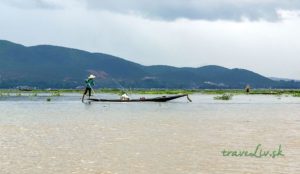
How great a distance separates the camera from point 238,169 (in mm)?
16562

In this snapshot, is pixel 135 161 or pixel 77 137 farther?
pixel 77 137

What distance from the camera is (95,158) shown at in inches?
740

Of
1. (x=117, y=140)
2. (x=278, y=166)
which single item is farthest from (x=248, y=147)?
(x=117, y=140)

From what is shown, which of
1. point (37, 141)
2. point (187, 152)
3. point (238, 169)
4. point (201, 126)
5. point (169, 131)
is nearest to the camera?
point (238, 169)

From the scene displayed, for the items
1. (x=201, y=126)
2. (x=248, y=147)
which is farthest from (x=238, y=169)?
(x=201, y=126)

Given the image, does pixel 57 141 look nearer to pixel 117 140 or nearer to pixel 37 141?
pixel 37 141

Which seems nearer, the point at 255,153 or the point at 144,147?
the point at 255,153

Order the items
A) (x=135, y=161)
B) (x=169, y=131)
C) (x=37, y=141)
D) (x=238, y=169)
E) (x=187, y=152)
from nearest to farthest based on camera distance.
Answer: (x=238, y=169)
(x=135, y=161)
(x=187, y=152)
(x=37, y=141)
(x=169, y=131)

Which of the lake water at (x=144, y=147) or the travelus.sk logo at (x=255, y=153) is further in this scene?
the travelus.sk logo at (x=255, y=153)

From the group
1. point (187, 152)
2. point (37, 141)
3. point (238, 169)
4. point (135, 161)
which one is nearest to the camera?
point (238, 169)

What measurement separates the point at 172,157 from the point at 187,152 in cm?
135

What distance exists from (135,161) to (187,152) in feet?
8.52

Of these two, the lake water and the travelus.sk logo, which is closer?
the lake water

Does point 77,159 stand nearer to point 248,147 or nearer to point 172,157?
point 172,157
